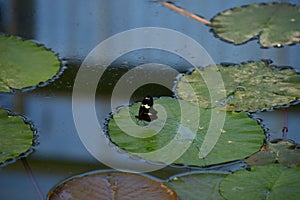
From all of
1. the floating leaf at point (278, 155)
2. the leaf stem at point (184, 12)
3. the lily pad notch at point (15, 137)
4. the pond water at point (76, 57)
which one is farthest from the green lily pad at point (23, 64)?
the floating leaf at point (278, 155)

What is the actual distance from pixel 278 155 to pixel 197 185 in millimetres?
340

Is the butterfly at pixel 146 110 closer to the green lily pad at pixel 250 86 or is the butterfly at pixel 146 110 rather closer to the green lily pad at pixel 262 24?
the green lily pad at pixel 250 86

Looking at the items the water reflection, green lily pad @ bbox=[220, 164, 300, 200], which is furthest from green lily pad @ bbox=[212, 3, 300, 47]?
green lily pad @ bbox=[220, 164, 300, 200]

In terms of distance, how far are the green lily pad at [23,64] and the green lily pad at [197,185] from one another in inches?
33.2

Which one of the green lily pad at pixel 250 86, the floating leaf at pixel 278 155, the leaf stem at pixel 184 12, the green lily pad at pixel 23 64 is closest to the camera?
the floating leaf at pixel 278 155

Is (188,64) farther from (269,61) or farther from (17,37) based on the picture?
(17,37)

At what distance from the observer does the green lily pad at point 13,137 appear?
88.5 inches

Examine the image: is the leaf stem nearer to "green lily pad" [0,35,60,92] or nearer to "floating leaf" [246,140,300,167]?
"green lily pad" [0,35,60,92]

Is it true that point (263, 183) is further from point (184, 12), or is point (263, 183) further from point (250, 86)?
point (184, 12)

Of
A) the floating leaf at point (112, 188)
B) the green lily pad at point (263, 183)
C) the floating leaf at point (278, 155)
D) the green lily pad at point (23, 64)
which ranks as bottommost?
the floating leaf at point (112, 188)

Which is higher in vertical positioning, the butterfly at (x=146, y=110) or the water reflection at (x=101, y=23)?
the water reflection at (x=101, y=23)

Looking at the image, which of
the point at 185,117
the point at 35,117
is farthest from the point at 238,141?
the point at 35,117

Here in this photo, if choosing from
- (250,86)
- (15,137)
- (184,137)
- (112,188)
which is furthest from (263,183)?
(15,137)

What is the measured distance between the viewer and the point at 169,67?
2.81 m
